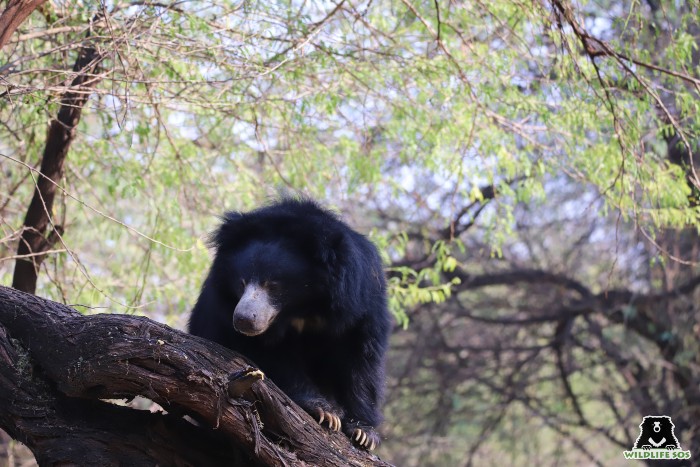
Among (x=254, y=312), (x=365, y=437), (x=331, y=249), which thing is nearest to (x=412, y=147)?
(x=331, y=249)

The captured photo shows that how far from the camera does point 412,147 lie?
5.41 m

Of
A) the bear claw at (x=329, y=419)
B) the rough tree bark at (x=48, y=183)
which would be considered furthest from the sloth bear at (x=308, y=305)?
the rough tree bark at (x=48, y=183)

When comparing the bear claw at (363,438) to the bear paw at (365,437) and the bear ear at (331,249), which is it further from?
the bear ear at (331,249)

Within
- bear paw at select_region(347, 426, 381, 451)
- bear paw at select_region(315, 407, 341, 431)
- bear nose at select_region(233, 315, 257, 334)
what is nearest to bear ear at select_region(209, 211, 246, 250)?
bear nose at select_region(233, 315, 257, 334)

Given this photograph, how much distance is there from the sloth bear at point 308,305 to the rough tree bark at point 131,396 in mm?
317

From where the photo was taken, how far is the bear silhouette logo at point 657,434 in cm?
770

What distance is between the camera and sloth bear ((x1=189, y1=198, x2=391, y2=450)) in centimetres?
337

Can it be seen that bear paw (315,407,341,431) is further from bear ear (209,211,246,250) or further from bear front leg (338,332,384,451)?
bear ear (209,211,246,250)

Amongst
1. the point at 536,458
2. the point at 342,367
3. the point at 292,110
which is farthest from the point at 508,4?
the point at 536,458

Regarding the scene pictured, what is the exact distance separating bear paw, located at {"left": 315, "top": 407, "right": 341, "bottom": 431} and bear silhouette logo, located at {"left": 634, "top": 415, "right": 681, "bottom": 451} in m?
5.10

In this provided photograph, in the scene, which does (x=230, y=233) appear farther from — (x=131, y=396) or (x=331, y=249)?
(x=131, y=396)

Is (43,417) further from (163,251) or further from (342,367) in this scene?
(163,251)

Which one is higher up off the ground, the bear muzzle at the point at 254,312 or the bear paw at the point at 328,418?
the bear muzzle at the point at 254,312

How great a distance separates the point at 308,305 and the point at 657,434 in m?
5.64
